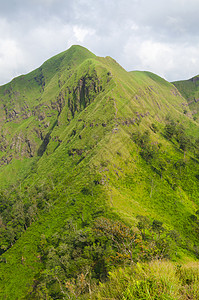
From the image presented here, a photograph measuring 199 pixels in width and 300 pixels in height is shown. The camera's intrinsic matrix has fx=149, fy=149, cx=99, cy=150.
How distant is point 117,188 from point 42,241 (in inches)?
2057

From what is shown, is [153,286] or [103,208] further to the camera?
[103,208]

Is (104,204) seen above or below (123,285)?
below

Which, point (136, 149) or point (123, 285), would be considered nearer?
point (123, 285)

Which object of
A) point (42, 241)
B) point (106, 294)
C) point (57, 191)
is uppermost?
point (106, 294)

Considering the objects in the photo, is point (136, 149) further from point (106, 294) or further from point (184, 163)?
point (106, 294)

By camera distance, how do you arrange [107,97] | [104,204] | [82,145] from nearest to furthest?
1. [104,204]
2. [82,145]
3. [107,97]

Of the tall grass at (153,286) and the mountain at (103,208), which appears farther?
the mountain at (103,208)

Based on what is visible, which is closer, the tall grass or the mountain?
the tall grass

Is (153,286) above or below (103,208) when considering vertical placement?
above

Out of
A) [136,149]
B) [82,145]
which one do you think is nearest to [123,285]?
[136,149]

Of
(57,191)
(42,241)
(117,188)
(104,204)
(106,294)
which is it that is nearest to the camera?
(106,294)

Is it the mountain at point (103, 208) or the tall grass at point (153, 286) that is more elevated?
the tall grass at point (153, 286)

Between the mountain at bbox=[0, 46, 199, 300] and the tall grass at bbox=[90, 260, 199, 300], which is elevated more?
the tall grass at bbox=[90, 260, 199, 300]

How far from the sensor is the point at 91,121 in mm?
173750
